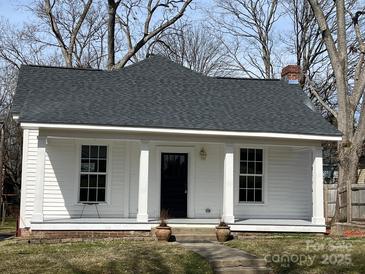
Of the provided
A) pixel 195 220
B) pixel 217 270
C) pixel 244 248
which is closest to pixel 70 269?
pixel 217 270

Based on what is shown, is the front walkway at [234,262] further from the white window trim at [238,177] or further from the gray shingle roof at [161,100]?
the white window trim at [238,177]

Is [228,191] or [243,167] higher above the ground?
[243,167]

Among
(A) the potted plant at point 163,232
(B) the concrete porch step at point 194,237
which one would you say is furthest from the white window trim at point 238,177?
(A) the potted plant at point 163,232

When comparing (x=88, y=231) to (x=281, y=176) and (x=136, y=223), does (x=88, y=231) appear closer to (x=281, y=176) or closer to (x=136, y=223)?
(x=136, y=223)

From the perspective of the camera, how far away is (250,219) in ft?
55.3

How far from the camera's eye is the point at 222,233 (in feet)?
46.8

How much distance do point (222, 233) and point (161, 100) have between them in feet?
15.6

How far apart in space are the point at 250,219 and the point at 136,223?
3.94 metres

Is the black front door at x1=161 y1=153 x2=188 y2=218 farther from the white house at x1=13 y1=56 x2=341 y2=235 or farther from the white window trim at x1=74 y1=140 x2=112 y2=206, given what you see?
the white window trim at x1=74 y1=140 x2=112 y2=206

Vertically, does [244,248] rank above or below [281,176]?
below

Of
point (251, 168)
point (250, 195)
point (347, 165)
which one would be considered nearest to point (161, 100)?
point (251, 168)

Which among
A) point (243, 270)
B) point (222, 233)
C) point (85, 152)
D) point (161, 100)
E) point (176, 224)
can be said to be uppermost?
point (161, 100)

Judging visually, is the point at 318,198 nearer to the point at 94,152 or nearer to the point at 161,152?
the point at 161,152

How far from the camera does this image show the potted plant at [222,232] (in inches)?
562
